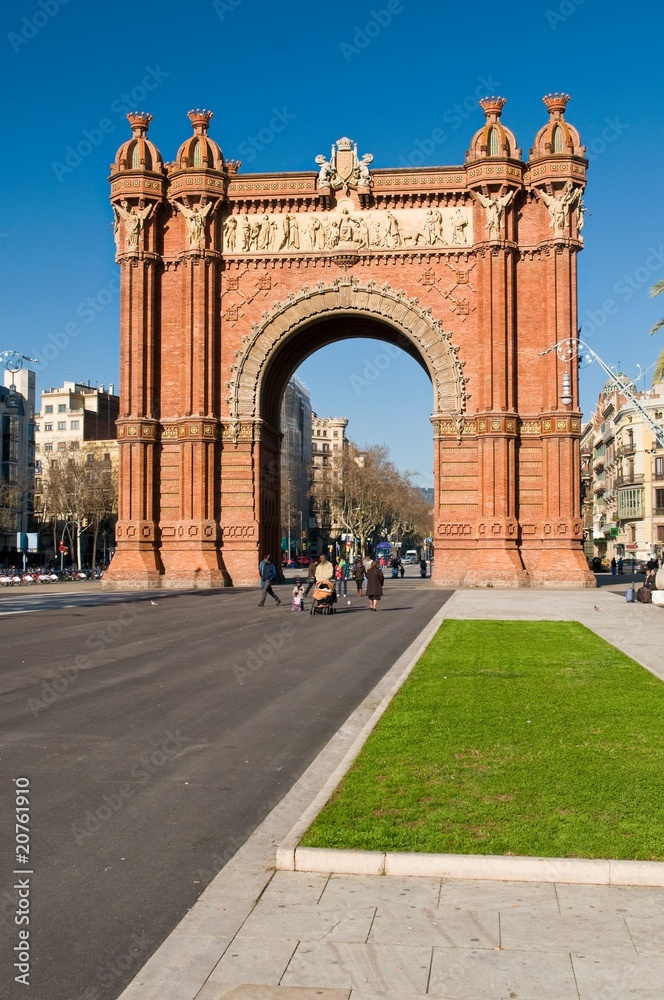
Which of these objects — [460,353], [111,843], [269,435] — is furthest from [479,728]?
[269,435]

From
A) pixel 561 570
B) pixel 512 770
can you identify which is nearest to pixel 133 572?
pixel 561 570

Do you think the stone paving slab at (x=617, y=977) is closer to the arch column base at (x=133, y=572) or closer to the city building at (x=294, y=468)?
the arch column base at (x=133, y=572)

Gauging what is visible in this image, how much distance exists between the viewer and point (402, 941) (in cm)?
550

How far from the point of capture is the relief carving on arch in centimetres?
4788

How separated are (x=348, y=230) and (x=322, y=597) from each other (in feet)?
78.7

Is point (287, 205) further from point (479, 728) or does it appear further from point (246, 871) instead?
point (246, 871)

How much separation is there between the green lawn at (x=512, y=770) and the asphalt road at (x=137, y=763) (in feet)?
2.81

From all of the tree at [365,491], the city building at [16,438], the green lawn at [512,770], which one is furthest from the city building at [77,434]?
the green lawn at [512,770]

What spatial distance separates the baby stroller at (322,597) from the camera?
3064 cm

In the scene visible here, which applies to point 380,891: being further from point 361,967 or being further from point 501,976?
point 501,976

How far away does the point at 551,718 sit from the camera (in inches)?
448

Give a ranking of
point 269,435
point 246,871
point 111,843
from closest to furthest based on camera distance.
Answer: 1. point 246,871
2. point 111,843
3. point 269,435

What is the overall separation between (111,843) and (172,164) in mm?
46219

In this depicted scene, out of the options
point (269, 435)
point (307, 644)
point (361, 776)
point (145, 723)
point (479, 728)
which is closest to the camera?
point (361, 776)
